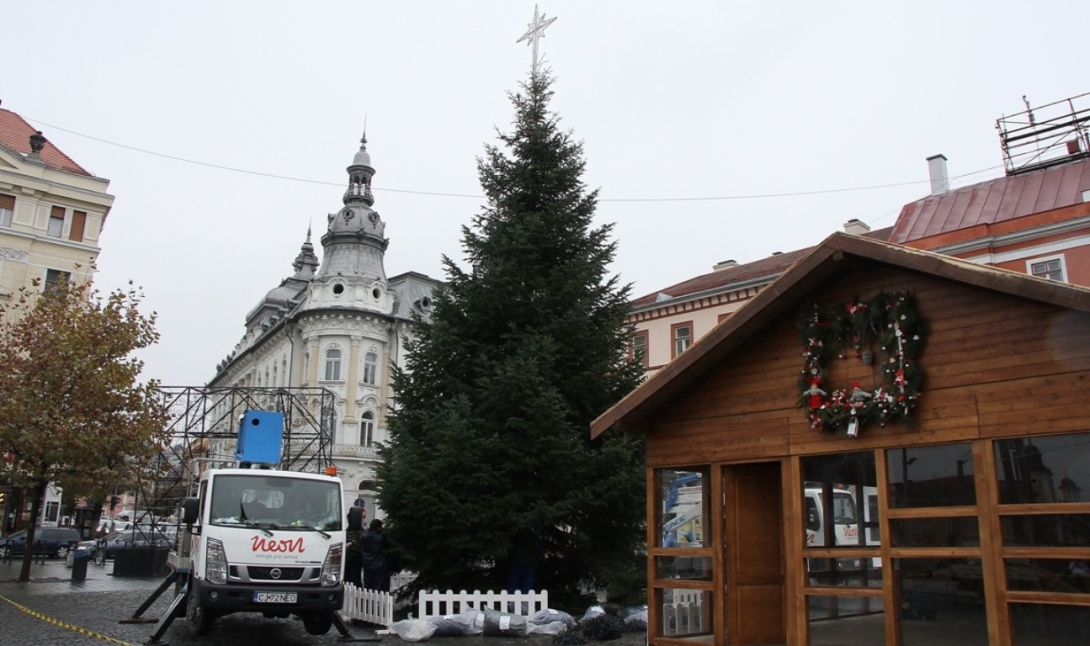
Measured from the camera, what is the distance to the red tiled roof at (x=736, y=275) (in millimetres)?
41500

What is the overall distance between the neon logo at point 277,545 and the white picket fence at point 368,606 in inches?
86.9

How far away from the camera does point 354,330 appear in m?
57.1

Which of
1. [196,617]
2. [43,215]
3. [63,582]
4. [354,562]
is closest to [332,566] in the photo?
[196,617]

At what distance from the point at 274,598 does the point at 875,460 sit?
8.01 meters

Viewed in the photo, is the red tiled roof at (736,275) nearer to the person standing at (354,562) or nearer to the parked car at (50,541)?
the person standing at (354,562)

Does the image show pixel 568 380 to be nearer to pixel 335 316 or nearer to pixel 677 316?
pixel 677 316

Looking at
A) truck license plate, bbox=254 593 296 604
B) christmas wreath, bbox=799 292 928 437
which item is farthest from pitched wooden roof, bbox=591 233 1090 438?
truck license plate, bbox=254 593 296 604

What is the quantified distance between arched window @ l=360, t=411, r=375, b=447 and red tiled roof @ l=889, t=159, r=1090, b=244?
3495 centimetres

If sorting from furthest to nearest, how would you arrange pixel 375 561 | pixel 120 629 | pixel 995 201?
pixel 995 201 < pixel 375 561 < pixel 120 629

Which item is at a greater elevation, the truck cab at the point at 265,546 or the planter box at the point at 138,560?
the truck cab at the point at 265,546

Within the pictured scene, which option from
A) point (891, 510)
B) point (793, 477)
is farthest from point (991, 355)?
point (793, 477)

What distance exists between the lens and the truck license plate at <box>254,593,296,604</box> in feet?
40.2

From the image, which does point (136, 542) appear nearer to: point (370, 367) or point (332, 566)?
point (370, 367)

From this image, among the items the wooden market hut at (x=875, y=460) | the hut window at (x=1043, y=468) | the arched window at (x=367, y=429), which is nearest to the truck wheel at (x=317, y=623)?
the wooden market hut at (x=875, y=460)
